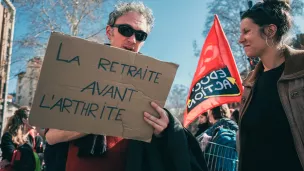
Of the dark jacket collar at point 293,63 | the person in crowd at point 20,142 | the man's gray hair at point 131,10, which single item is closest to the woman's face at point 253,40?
the dark jacket collar at point 293,63

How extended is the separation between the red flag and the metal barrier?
623 mm

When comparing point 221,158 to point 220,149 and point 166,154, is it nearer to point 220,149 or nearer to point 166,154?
point 220,149

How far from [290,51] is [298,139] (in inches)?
22.0

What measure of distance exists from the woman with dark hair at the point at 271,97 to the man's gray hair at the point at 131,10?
654mm

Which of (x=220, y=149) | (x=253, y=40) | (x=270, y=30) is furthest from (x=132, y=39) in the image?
(x=220, y=149)

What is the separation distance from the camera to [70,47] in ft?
4.36

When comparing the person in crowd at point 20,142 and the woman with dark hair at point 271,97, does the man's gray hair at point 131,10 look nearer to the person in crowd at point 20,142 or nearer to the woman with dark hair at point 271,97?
the woman with dark hair at point 271,97

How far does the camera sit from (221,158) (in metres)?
2.81

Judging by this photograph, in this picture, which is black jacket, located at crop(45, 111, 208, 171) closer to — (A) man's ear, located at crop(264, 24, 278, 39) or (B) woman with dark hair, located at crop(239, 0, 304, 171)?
(B) woman with dark hair, located at crop(239, 0, 304, 171)

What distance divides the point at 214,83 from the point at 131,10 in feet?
6.28

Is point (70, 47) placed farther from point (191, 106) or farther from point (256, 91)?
point (191, 106)

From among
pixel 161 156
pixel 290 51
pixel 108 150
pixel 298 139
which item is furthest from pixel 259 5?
pixel 108 150

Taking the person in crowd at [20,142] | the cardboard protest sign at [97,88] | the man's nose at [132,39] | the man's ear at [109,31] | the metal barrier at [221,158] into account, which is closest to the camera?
the cardboard protest sign at [97,88]

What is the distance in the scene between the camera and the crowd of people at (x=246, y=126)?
1.46m
